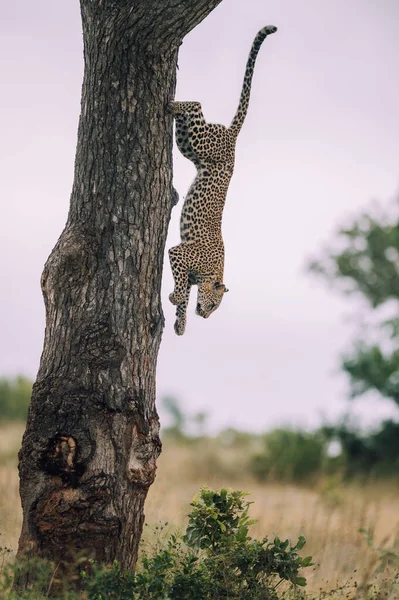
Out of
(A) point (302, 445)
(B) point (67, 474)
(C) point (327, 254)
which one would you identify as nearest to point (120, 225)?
(B) point (67, 474)

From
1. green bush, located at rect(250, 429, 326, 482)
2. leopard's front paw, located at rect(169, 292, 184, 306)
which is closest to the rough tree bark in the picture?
leopard's front paw, located at rect(169, 292, 184, 306)

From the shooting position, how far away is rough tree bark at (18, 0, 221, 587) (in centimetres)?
541

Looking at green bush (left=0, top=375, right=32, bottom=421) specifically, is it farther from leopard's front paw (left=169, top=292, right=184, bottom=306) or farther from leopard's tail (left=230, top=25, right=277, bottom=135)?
leopard's tail (left=230, top=25, right=277, bottom=135)

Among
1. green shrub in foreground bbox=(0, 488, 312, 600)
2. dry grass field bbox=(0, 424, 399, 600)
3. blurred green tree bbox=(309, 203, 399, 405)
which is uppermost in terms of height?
blurred green tree bbox=(309, 203, 399, 405)

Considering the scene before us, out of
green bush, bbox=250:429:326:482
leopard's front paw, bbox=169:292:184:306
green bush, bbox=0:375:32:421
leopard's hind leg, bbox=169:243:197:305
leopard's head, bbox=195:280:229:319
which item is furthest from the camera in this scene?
green bush, bbox=0:375:32:421

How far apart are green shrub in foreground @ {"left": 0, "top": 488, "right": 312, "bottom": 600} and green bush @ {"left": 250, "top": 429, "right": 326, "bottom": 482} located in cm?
1044

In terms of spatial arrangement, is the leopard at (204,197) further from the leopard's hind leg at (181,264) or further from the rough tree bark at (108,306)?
the rough tree bark at (108,306)

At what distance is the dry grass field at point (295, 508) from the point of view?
7062 mm

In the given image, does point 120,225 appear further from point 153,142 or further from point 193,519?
point 193,519

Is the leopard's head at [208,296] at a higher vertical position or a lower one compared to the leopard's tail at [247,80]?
lower

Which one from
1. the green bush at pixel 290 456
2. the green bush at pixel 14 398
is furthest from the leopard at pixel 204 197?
the green bush at pixel 14 398

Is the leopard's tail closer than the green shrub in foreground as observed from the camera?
No

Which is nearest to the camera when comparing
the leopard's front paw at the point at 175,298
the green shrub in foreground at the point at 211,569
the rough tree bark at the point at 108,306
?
the green shrub in foreground at the point at 211,569

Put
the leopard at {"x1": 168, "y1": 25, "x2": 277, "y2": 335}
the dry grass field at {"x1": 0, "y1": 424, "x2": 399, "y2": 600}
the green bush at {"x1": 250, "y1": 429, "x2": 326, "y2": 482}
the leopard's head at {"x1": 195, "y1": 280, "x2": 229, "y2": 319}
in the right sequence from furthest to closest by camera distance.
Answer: the green bush at {"x1": 250, "y1": 429, "x2": 326, "y2": 482} < the leopard's head at {"x1": 195, "y1": 280, "x2": 229, "y2": 319} < the dry grass field at {"x1": 0, "y1": 424, "x2": 399, "y2": 600} < the leopard at {"x1": 168, "y1": 25, "x2": 277, "y2": 335}
